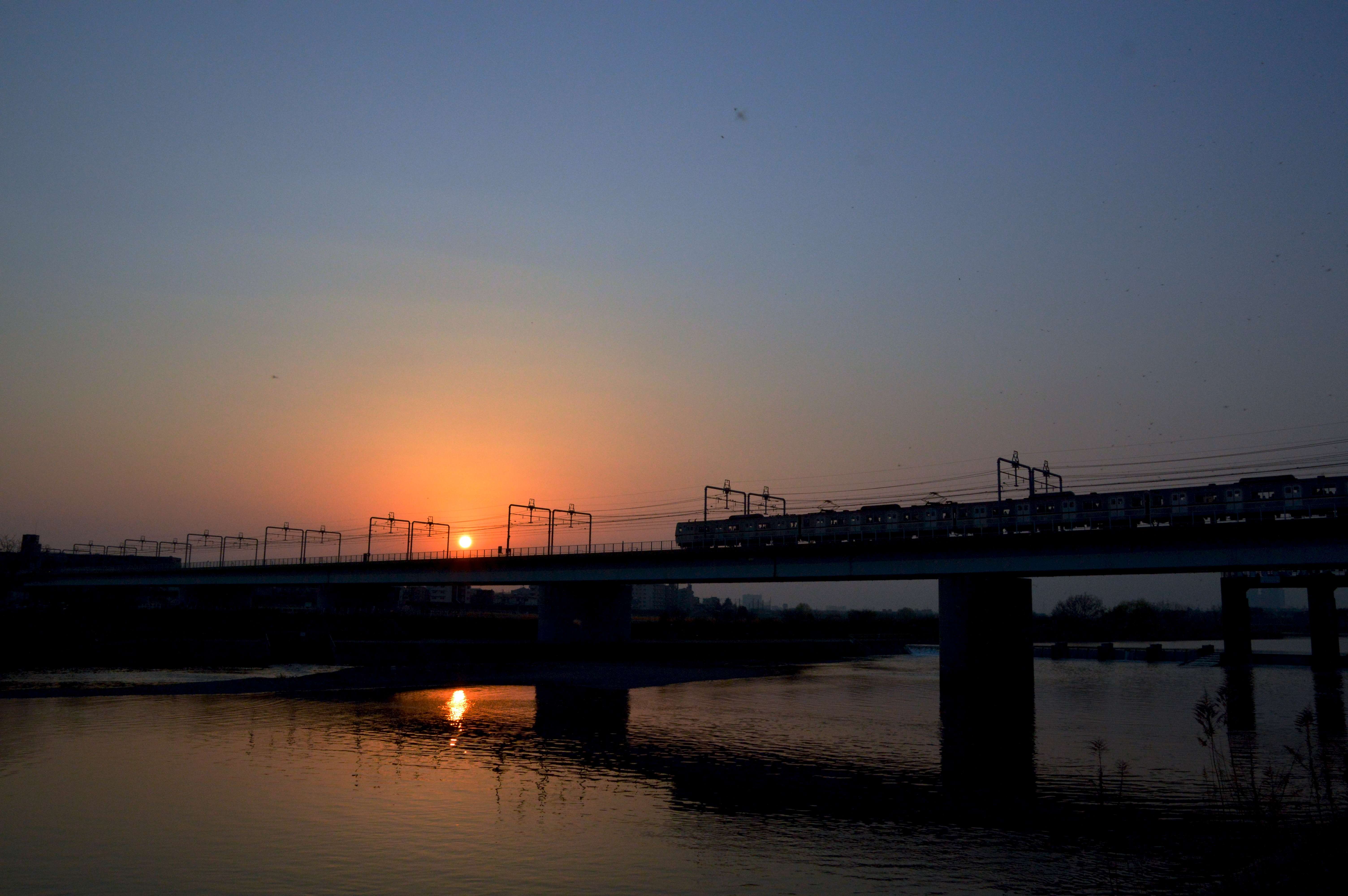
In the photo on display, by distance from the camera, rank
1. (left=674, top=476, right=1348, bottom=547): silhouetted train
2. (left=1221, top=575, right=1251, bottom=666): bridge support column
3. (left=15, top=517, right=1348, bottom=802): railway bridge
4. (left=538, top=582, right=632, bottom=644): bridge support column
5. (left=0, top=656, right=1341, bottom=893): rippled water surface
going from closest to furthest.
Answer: (left=0, top=656, right=1341, bottom=893): rippled water surface
(left=15, top=517, right=1348, bottom=802): railway bridge
(left=674, top=476, right=1348, bottom=547): silhouetted train
(left=538, top=582, right=632, bottom=644): bridge support column
(left=1221, top=575, right=1251, bottom=666): bridge support column

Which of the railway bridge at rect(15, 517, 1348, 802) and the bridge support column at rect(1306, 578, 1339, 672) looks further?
the bridge support column at rect(1306, 578, 1339, 672)

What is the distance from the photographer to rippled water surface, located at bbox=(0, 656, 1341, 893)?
20.5m

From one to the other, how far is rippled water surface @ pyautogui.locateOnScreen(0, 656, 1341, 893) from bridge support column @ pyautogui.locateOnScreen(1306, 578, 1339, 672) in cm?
6635

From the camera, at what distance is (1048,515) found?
7712 centimetres

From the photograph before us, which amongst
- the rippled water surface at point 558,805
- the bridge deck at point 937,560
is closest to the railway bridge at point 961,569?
the bridge deck at point 937,560

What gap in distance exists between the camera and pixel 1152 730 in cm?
4750

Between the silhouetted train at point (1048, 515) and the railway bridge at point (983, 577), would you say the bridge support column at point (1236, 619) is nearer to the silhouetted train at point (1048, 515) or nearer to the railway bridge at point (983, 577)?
the railway bridge at point (983, 577)

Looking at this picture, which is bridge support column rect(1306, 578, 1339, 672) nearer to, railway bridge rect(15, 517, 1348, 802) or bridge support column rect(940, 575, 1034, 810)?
railway bridge rect(15, 517, 1348, 802)

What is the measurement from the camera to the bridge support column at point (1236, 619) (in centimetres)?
11738

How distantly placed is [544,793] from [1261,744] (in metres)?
31.8


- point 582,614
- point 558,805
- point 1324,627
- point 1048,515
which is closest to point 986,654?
point 1048,515

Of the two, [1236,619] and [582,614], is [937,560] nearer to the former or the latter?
[582,614]

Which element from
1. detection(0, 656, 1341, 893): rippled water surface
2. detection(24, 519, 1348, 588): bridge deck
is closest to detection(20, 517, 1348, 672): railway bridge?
detection(24, 519, 1348, 588): bridge deck

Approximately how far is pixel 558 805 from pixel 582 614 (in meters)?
78.3
